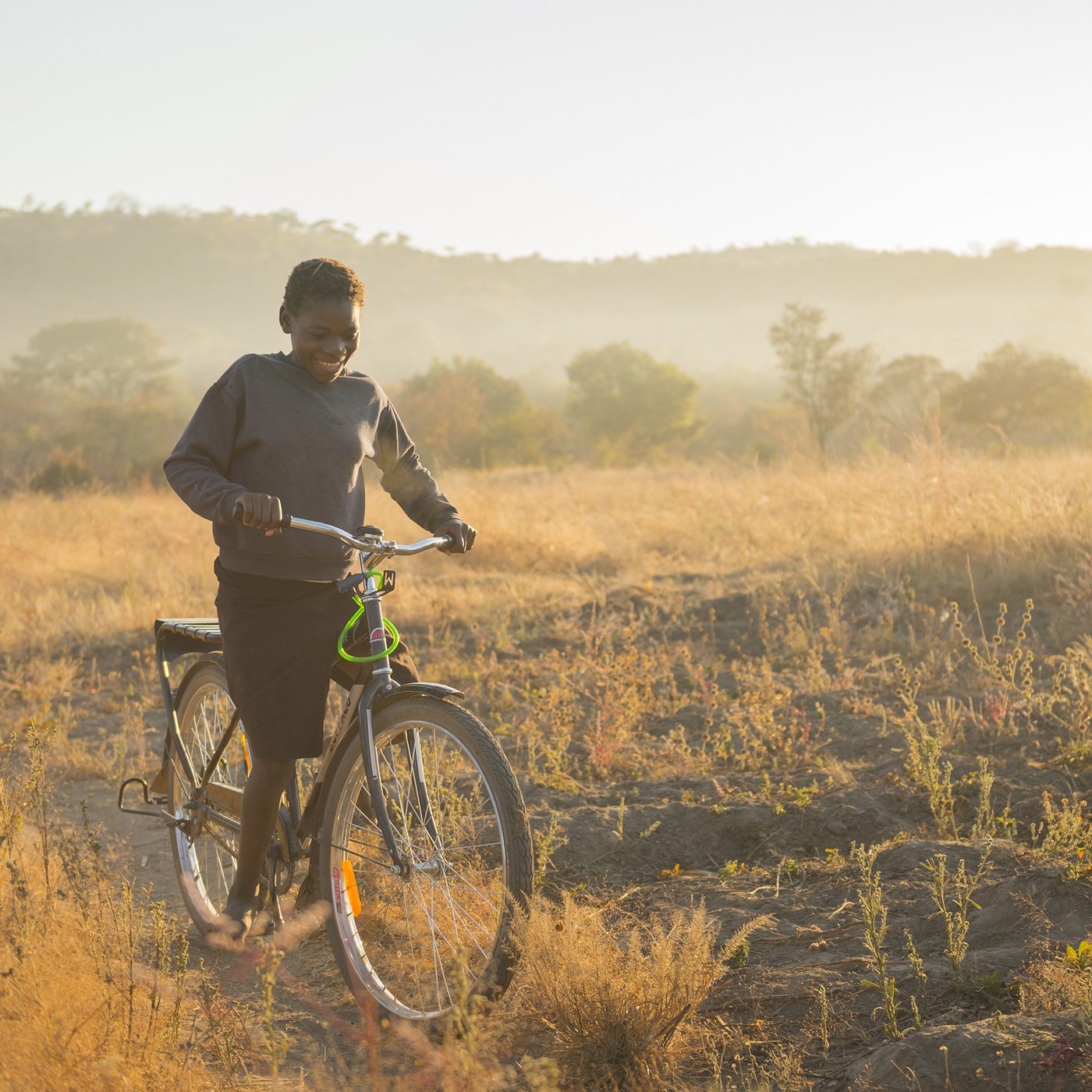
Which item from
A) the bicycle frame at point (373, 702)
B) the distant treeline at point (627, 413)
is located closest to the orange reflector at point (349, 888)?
the bicycle frame at point (373, 702)

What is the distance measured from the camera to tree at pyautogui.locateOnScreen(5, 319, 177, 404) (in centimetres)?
5769

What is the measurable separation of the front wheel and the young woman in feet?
0.71

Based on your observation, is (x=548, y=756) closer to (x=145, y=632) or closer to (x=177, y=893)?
(x=177, y=893)

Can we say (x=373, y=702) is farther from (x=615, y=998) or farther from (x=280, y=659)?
(x=615, y=998)

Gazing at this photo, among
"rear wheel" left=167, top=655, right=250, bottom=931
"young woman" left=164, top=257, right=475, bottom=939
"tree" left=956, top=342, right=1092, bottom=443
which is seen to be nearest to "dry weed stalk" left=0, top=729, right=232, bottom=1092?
"rear wheel" left=167, top=655, right=250, bottom=931

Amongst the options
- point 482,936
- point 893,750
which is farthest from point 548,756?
point 482,936

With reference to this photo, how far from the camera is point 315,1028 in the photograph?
295 cm

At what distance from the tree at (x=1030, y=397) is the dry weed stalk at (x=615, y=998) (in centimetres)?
3464

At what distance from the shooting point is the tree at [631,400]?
147 ft

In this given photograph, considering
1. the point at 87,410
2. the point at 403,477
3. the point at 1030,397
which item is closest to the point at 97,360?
the point at 87,410

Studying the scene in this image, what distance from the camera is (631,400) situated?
45375 mm

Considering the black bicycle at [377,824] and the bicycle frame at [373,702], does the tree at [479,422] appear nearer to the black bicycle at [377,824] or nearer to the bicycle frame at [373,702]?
the black bicycle at [377,824]

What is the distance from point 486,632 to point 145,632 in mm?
2889

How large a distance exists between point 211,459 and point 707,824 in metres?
2.52
